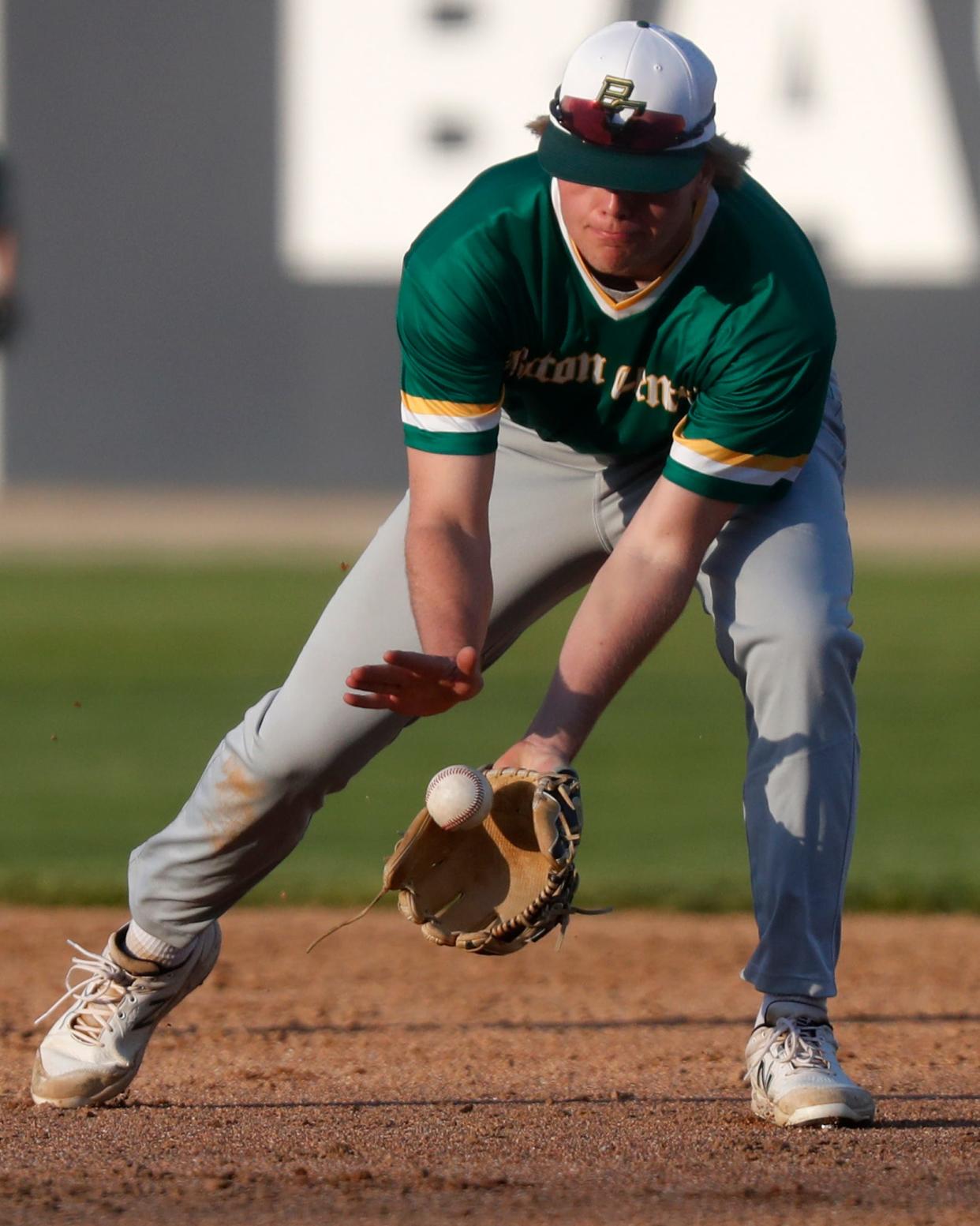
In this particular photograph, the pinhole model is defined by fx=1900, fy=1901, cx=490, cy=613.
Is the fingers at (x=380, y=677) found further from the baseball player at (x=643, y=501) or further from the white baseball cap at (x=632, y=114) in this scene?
the white baseball cap at (x=632, y=114)

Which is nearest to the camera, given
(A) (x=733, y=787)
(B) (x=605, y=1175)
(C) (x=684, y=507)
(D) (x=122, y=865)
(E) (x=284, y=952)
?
(B) (x=605, y=1175)

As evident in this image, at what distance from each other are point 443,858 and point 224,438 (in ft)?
83.9

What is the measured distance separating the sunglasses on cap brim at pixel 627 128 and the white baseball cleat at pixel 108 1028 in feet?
5.32

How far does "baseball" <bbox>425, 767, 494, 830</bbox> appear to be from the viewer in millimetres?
3100

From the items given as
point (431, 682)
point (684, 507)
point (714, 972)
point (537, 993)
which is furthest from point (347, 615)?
point (714, 972)

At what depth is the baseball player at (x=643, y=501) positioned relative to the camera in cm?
308

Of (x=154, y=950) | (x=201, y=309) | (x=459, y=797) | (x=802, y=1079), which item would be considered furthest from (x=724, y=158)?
(x=201, y=309)

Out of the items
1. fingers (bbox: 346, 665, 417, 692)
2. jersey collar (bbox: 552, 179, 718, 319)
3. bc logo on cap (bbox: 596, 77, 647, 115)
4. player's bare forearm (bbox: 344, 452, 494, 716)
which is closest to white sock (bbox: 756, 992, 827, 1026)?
player's bare forearm (bbox: 344, 452, 494, 716)

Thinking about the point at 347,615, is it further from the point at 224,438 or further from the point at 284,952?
the point at 224,438

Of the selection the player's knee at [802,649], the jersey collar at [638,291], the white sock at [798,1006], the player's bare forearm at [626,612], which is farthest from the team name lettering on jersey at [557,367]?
the white sock at [798,1006]

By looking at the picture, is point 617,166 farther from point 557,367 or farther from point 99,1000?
point 99,1000

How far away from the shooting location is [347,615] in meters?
3.42

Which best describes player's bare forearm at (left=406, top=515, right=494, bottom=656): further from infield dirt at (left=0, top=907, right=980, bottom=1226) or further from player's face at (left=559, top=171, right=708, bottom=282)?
infield dirt at (left=0, top=907, right=980, bottom=1226)

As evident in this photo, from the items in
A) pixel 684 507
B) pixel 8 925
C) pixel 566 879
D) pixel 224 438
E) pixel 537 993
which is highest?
pixel 684 507
